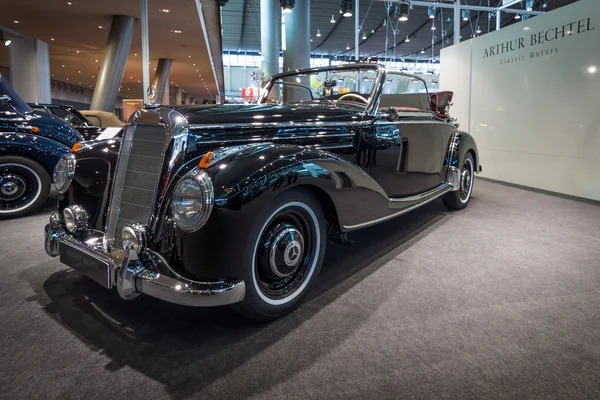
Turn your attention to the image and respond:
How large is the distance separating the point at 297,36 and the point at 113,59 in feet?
16.8

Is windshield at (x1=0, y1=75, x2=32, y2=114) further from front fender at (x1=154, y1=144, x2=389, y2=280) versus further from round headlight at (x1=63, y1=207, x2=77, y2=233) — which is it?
front fender at (x1=154, y1=144, x2=389, y2=280)

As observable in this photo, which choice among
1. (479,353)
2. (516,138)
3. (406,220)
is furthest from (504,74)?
(479,353)

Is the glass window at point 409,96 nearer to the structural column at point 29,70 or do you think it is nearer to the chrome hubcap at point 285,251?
the chrome hubcap at point 285,251

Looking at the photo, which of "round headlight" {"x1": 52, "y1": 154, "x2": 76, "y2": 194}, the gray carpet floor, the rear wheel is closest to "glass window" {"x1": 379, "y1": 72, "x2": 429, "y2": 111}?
the gray carpet floor

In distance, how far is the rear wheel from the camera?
427 centimetres

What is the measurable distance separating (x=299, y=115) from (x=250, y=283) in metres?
1.21

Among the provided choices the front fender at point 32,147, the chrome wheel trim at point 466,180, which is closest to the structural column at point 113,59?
the front fender at point 32,147

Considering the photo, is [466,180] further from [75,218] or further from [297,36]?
[297,36]

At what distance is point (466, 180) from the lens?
4.74 meters

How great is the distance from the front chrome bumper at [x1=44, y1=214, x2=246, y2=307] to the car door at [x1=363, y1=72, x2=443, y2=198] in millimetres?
1643

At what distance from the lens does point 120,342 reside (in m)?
1.82

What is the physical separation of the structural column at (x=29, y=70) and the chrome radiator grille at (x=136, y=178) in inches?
470

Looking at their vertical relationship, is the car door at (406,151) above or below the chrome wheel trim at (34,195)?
above

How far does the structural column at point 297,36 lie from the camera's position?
1088 cm
